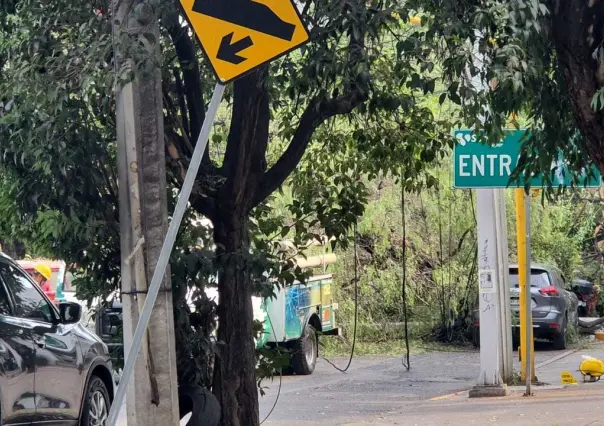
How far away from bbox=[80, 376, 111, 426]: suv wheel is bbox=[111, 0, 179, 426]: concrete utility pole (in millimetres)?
2723

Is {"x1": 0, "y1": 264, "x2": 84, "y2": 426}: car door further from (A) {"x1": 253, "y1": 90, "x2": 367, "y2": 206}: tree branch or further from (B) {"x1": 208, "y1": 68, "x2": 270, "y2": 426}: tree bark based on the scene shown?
(A) {"x1": 253, "y1": 90, "x2": 367, "y2": 206}: tree branch

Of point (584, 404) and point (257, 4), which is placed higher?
point (257, 4)

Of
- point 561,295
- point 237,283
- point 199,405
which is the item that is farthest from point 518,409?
point 561,295

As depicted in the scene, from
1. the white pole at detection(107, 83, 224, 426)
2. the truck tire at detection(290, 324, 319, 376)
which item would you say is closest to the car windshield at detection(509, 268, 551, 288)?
the truck tire at detection(290, 324, 319, 376)

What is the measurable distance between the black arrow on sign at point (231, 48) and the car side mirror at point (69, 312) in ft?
13.6

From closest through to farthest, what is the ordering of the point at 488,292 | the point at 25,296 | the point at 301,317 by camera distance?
the point at 25,296 → the point at 488,292 → the point at 301,317

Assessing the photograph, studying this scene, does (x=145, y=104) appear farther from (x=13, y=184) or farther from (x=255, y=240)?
(x=255, y=240)

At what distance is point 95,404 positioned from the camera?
30.3 ft

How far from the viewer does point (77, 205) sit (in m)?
7.04

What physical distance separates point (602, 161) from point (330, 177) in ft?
11.5

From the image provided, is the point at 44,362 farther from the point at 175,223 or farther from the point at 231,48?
the point at 231,48

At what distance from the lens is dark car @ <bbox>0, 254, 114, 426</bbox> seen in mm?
7461

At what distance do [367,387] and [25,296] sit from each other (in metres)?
8.20

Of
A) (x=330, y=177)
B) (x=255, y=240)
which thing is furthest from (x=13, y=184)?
(x=330, y=177)
